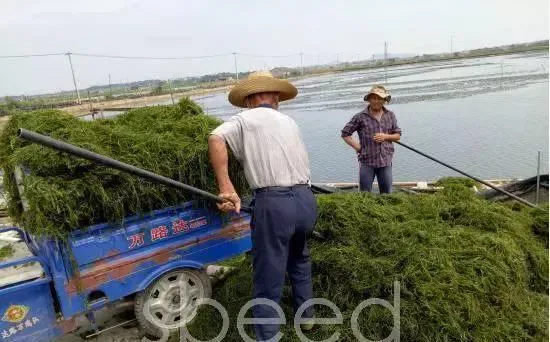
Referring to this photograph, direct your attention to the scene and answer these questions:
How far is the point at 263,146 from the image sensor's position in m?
2.77

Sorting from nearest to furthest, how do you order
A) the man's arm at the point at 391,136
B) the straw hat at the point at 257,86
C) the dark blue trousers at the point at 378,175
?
the straw hat at the point at 257,86
the man's arm at the point at 391,136
the dark blue trousers at the point at 378,175

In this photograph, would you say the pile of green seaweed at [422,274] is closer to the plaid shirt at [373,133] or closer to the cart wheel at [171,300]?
the cart wheel at [171,300]

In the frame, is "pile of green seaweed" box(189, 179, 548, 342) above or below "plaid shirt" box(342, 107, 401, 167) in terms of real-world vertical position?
below

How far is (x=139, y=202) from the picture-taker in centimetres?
312

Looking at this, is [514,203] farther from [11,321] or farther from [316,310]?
[11,321]

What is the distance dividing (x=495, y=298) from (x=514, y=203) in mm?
3107

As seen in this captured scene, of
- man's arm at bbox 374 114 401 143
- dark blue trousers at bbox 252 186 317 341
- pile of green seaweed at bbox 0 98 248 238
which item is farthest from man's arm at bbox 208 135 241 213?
man's arm at bbox 374 114 401 143

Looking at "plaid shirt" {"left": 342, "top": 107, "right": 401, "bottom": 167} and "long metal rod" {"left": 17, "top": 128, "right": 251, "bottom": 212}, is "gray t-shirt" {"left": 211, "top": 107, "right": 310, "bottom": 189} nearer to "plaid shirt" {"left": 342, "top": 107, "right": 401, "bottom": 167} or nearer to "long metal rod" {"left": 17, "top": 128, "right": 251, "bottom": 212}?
"long metal rod" {"left": 17, "top": 128, "right": 251, "bottom": 212}

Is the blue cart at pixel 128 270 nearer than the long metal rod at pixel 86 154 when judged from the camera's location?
No

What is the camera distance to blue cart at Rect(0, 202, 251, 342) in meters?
2.89

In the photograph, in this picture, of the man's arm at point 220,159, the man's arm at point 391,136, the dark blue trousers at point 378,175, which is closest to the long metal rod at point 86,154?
the man's arm at point 220,159

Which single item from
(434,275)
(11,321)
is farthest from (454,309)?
(11,321)

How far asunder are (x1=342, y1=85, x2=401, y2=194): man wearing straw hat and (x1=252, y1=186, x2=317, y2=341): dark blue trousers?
2.38 meters

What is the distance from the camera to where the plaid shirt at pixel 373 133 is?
510 cm
